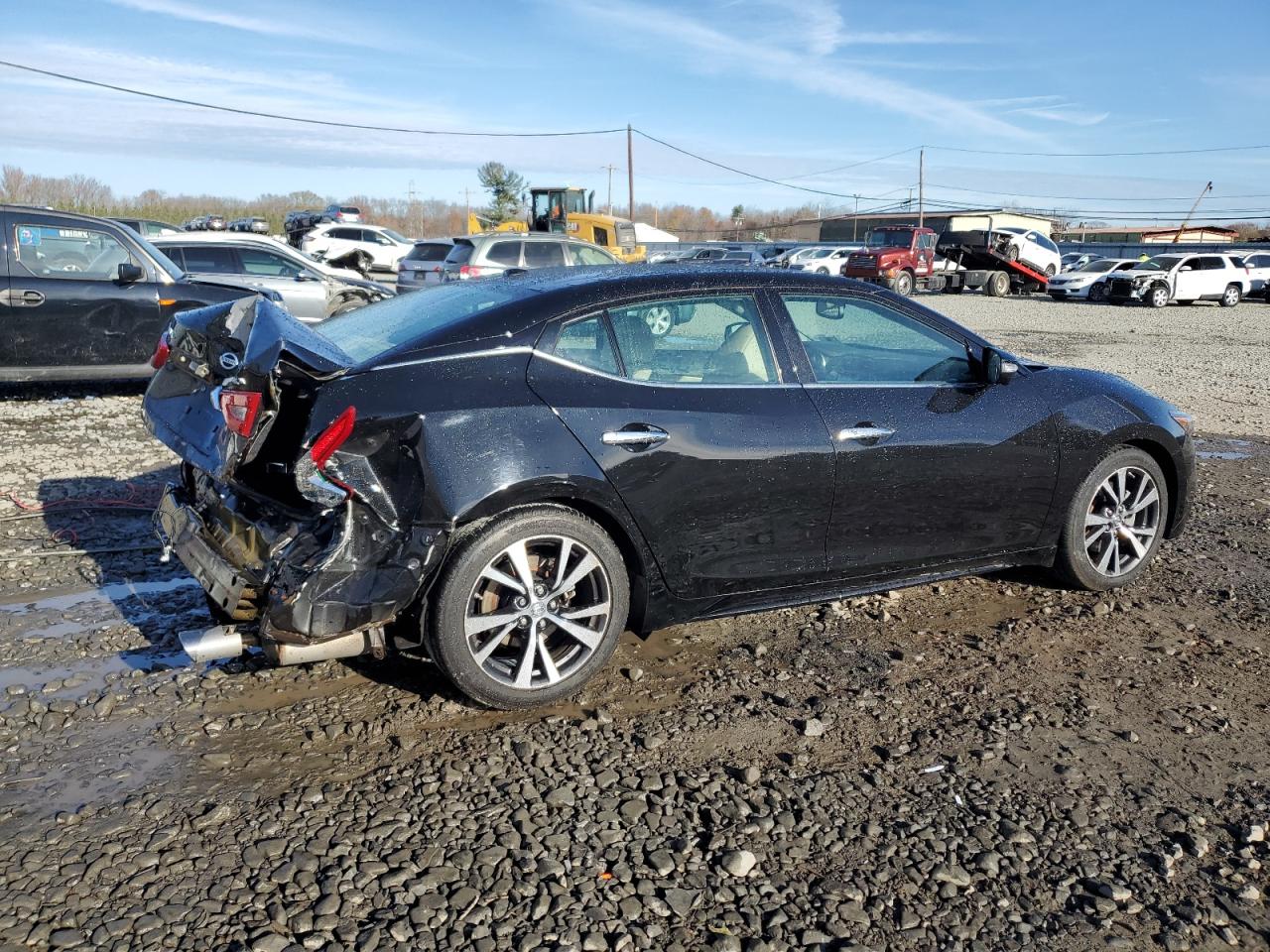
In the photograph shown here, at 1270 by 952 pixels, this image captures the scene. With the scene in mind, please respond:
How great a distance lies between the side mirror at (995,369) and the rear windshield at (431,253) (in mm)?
17630

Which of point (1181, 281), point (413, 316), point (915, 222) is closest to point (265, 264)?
point (413, 316)

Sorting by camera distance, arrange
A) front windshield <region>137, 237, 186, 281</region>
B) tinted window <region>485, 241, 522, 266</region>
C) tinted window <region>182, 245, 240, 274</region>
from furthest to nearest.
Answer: tinted window <region>485, 241, 522, 266</region>, tinted window <region>182, 245, 240, 274</region>, front windshield <region>137, 237, 186, 281</region>

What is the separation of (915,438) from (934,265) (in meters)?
33.1

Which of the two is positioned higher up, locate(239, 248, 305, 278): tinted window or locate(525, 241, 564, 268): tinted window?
locate(525, 241, 564, 268): tinted window

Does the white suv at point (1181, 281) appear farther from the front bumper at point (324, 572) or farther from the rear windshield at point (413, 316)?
the front bumper at point (324, 572)

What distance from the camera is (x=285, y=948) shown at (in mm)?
2600

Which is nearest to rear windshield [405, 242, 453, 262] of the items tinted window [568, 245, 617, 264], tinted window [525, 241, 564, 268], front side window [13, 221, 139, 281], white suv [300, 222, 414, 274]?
tinted window [525, 241, 564, 268]

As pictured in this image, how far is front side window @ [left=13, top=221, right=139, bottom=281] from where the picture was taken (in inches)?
366

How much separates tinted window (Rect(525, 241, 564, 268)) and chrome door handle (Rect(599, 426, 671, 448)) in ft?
50.8

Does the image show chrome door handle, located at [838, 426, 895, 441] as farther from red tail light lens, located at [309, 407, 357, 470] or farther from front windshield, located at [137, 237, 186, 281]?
front windshield, located at [137, 237, 186, 281]

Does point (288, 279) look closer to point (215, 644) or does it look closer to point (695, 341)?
point (695, 341)

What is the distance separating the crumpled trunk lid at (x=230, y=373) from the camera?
366 centimetres

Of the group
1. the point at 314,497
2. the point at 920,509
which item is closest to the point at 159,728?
the point at 314,497

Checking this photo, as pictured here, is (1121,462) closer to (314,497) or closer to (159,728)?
(314,497)
